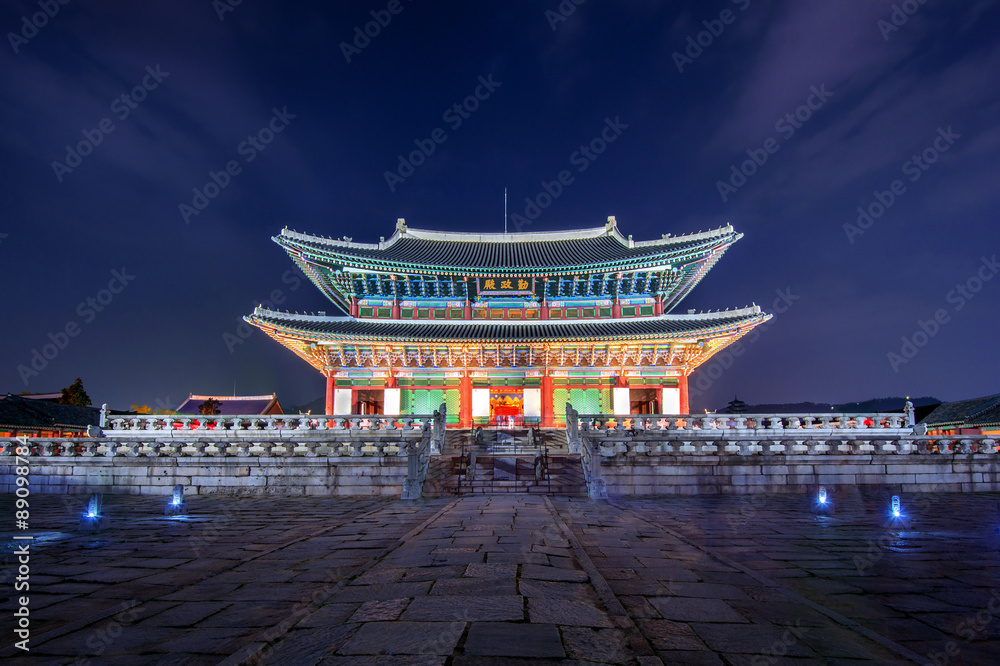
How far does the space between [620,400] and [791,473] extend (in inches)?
485

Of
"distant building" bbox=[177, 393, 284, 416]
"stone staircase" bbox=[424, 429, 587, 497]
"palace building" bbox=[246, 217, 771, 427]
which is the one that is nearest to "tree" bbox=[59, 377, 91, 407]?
"distant building" bbox=[177, 393, 284, 416]

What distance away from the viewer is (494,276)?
27812mm

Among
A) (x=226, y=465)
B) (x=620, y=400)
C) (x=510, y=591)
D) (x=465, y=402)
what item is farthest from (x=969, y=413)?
(x=226, y=465)

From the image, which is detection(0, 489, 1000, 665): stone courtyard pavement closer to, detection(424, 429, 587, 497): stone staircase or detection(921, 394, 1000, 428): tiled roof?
detection(424, 429, 587, 497): stone staircase

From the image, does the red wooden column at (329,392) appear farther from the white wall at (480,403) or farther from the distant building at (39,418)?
the distant building at (39,418)

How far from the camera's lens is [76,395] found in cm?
4528

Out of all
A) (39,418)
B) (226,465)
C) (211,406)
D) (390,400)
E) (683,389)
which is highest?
(683,389)

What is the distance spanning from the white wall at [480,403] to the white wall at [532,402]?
195 cm

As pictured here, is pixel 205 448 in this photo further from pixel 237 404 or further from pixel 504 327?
pixel 237 404

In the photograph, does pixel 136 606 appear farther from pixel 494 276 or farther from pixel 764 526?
pixel 494 276

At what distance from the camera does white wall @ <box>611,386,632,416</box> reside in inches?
1025

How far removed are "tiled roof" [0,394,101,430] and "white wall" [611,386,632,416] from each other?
1135 inches

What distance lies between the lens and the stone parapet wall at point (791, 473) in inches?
539

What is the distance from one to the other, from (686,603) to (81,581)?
19.9 feet
